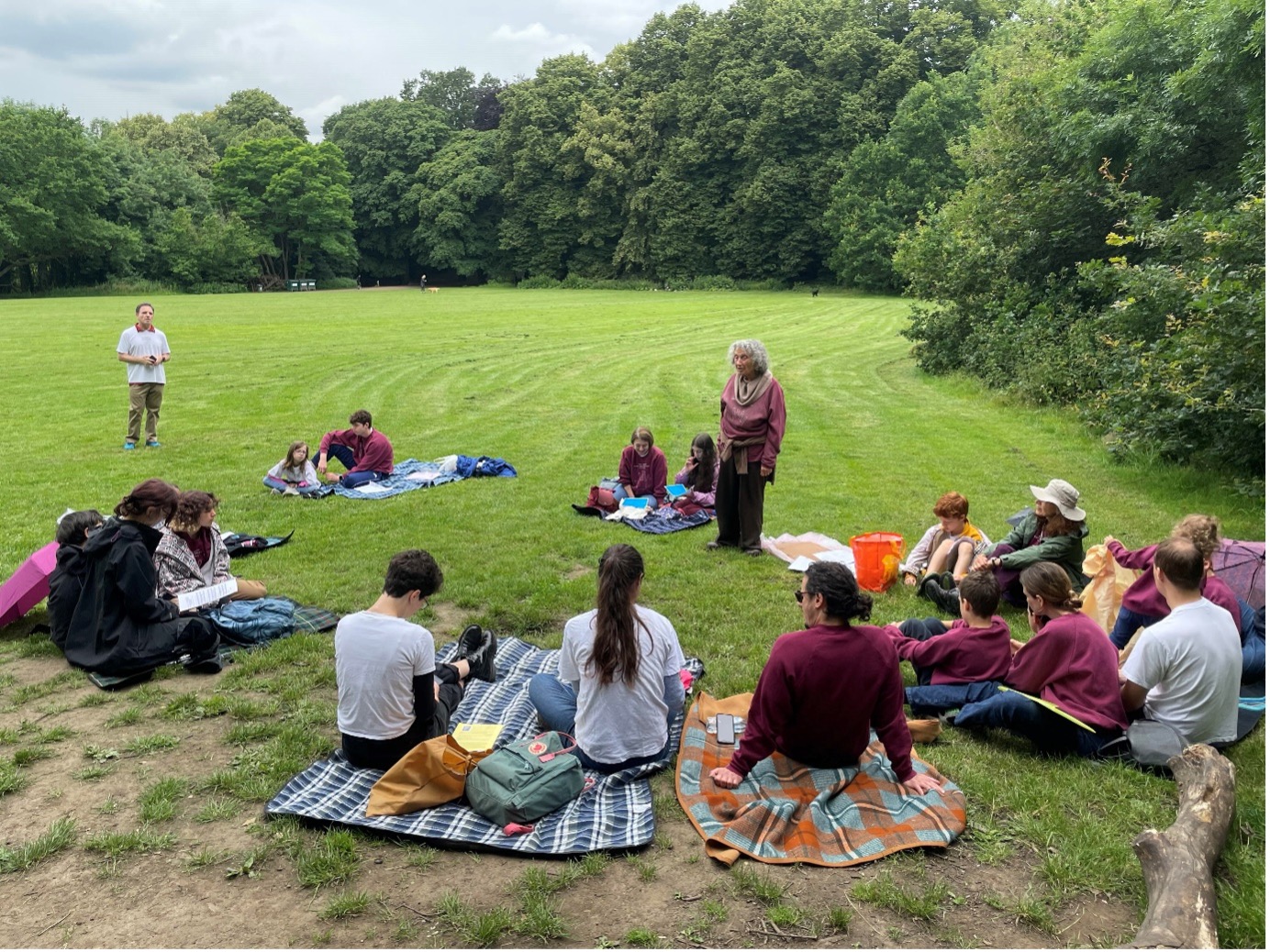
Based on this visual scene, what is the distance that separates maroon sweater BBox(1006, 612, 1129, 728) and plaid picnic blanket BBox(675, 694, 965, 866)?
87cm

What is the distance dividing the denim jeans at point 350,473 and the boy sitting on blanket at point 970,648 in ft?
24.2

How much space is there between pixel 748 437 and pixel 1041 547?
2.69m

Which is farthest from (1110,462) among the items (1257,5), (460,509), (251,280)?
(251,280)

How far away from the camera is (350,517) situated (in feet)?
31.0

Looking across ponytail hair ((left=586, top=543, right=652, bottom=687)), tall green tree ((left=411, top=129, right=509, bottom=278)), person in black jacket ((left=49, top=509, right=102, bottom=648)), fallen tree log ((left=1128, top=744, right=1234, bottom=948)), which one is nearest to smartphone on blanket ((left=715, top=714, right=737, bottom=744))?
ponytail hair ((left=586, top=543, right=652, bottom=687))

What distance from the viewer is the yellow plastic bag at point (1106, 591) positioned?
6137 mm

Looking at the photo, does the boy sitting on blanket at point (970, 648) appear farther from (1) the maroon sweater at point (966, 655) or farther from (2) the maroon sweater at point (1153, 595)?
(2) the maroon sweater at point (1153, 595)

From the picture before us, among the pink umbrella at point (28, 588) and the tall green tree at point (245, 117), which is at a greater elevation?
the tall green tree at point (245, 117)

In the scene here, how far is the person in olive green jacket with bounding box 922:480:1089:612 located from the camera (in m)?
6.21

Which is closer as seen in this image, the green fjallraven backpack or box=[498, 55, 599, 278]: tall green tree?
the green fjallraven backpack

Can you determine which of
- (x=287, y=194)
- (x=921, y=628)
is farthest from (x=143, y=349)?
(x=287, y=194)

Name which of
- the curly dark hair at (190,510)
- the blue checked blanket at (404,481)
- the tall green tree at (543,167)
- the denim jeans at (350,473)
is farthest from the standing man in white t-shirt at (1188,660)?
the tall green tree at (543,167)

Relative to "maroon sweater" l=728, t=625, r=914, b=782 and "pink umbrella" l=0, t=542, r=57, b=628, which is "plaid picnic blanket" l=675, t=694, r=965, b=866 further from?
"pink umbrella" l=0, t=542, r=57, b=628

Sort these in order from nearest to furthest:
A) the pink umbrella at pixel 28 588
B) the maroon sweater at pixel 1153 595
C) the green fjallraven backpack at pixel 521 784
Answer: the green fjallraven backpack at pixel 521 784, the maroon sweater at pixel 1153 595, the pink umbrella at pixel 28 588
